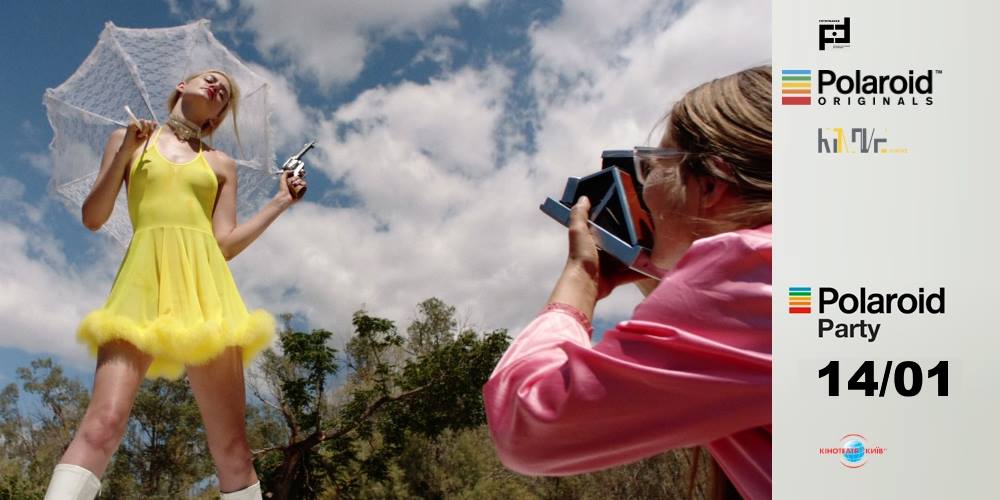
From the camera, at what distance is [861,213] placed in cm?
102

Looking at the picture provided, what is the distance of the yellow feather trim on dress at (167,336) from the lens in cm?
193

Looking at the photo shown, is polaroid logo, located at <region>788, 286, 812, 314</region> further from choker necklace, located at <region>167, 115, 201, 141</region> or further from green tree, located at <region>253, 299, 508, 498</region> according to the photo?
green tree, located at <region>253, 299, 508, 498</region>

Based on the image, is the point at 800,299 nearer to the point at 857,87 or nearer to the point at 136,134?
the point at 857,87

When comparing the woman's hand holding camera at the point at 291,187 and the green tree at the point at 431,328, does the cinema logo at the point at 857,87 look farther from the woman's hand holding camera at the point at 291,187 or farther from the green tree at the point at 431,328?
the green tree at the point at 431,328

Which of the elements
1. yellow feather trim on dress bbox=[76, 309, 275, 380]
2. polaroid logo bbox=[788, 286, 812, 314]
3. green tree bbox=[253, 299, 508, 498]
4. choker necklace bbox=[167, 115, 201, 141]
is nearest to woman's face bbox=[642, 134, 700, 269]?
polaroid logo bbox=[788, 286, 812, 314]

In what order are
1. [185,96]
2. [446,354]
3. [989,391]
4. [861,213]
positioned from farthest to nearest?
[446,354] → [185,96] → [861,213] → [989,391]

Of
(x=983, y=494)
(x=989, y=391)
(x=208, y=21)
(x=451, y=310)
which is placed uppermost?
(x=451, y=310)

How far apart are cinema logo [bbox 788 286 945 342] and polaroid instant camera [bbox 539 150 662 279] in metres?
0.33

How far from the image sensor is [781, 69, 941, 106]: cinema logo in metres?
1.03

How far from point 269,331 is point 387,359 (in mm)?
10510

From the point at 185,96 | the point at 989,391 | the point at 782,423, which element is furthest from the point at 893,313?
the point at 185,96

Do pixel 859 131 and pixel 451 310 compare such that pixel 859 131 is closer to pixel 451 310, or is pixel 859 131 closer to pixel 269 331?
pixel 269 331

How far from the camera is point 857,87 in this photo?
1083mm

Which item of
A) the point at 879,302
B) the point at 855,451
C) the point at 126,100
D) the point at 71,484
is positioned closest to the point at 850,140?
the point at 879,302
